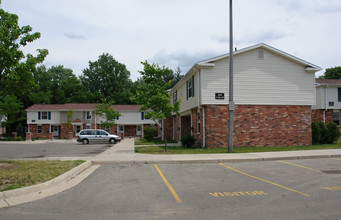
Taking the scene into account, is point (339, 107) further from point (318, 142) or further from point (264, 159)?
point (264, 159)

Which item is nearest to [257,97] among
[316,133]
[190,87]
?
[190,87]

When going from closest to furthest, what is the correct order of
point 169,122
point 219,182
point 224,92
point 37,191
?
point 37,191
point 219,182
point 224,92
point 169,122

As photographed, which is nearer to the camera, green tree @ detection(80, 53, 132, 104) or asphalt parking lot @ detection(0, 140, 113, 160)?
asphalt parking lot @ detection(0, 140, 113, 160)

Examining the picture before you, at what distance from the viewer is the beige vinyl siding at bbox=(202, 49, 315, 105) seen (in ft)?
61.1

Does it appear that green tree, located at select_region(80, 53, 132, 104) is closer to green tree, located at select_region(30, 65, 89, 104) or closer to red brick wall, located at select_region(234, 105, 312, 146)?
green tree, located at select_region(30, 65, 89, 104)

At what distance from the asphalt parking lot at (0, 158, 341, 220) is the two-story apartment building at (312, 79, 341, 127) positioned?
72.3 ft

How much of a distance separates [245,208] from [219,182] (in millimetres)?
2647

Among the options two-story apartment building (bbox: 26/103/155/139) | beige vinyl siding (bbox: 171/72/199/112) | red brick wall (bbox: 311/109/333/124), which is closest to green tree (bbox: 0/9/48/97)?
beige vinyl siding (bbox: 171/72/199/112)

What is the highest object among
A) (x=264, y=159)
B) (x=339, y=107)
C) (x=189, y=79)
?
(x=189, y=79)

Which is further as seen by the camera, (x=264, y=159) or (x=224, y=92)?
(x=224, y=92)

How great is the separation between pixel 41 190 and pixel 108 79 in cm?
5980

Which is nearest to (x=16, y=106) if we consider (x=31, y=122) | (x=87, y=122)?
(x=31, y=122)

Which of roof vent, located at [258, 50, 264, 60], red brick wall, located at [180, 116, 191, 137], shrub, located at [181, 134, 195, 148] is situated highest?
roof vent, located at [258, 50, 264, 60]

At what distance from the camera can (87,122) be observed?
46.5 m
